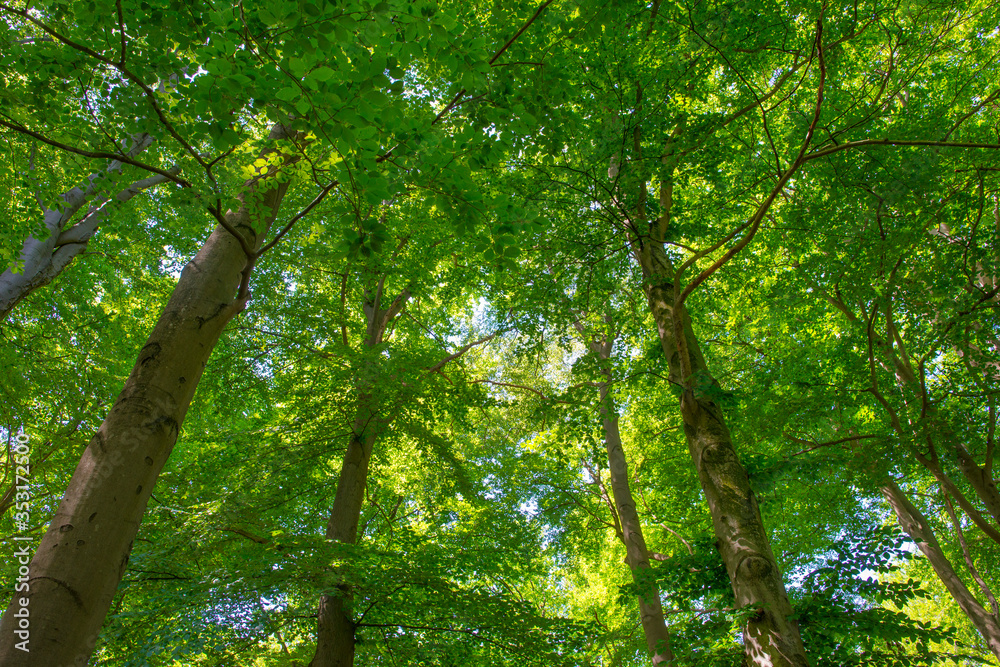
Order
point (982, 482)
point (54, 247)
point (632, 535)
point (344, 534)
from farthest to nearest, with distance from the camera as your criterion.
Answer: point (632, 535) → point (344, 534) → point (54, 247) → point (982, 482)

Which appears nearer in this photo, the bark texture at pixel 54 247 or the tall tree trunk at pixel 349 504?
the bark texture at pixel 54 247

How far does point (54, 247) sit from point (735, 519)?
7.69 m

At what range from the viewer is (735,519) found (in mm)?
3775

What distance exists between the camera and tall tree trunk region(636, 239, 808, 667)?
128 inches

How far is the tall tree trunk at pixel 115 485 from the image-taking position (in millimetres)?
Result: 1722

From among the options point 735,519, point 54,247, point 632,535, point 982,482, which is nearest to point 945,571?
point 982,482

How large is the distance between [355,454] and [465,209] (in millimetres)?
6092

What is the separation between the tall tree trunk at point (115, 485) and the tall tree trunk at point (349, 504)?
2860 millimetres

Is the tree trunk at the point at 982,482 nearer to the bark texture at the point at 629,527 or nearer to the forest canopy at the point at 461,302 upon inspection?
the forest canopy at the point at 461,302

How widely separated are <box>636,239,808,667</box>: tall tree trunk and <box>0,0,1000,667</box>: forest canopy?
0.02 meters

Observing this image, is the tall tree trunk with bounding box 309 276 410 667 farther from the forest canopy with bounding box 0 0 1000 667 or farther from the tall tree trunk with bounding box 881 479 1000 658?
the tall tree trunk with bounding box 881 479 1000 658

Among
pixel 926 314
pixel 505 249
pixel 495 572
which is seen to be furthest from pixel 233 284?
pixel 926 314

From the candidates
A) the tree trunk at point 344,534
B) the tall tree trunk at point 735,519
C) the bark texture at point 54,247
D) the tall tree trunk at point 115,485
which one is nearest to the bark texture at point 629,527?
the tall tree trunk at point 735,519

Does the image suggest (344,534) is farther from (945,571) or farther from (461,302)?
(945,571)
